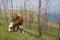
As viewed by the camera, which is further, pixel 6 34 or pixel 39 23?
pixel 39 23

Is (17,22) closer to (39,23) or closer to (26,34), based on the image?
(26,34)

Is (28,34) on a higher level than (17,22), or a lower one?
lower

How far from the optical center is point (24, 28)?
411 centimetres

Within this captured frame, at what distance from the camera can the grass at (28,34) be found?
401cm

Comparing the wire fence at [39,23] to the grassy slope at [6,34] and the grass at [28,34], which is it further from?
the grassy slope at [6,34]

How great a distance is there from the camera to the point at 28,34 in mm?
4094

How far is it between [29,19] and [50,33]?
550 millimetres

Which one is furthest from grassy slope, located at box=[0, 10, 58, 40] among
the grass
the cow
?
the cow

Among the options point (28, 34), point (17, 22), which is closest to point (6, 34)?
point (17, 22)

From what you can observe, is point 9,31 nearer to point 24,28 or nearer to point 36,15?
point 24,28

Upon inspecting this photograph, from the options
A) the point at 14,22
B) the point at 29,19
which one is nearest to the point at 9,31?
the point at 14,22

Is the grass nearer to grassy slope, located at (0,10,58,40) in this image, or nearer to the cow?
grassy slope, located at (0,10,58,40)

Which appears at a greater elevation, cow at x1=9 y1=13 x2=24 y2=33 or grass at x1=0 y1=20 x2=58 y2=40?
cow at x1=9 y1=13 x2=24 y2=33

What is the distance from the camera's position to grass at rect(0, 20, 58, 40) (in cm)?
401
